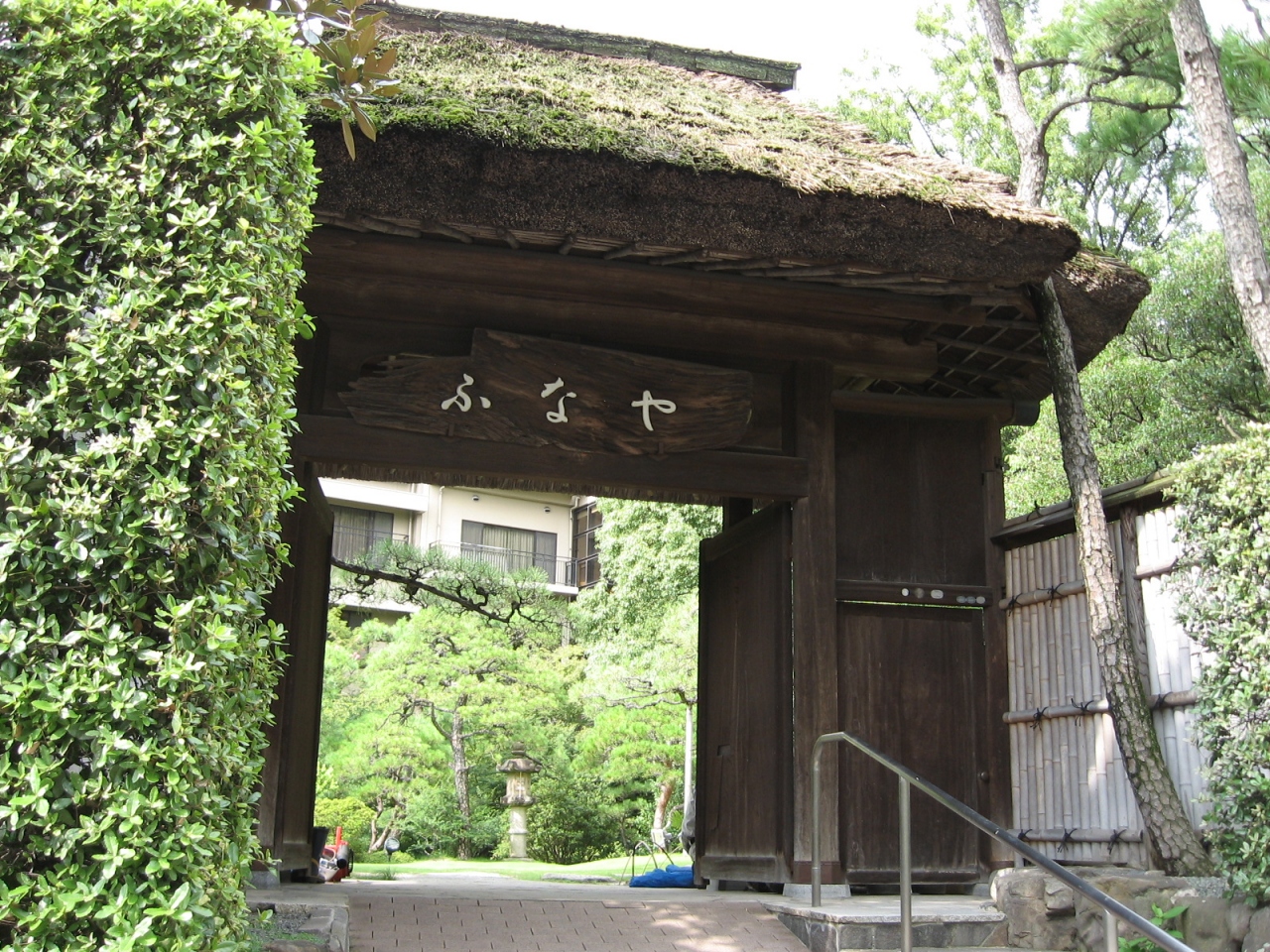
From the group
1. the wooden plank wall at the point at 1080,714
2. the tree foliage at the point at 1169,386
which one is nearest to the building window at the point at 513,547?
the tree foliage at the point at 1169,386

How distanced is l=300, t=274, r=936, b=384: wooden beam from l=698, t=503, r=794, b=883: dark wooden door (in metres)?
0.88

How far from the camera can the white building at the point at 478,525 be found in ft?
80.8

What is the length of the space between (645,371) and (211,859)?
3.67 meters

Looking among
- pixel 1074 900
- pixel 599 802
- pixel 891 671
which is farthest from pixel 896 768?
pixel 599 802

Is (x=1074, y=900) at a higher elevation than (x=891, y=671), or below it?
below

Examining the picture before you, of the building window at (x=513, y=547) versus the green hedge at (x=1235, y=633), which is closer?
the green hedge at (x=1235, y=633)

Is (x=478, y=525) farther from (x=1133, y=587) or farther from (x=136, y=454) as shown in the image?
(x=136, y=454)

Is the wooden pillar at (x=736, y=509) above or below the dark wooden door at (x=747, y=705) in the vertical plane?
above

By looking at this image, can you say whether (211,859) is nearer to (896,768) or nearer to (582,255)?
(896,768)

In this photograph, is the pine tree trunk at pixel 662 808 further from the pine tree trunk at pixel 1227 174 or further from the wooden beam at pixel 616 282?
the pine tree trunk at pixel 1227 174

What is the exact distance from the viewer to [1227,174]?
6219mm

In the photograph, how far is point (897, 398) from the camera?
645 cm

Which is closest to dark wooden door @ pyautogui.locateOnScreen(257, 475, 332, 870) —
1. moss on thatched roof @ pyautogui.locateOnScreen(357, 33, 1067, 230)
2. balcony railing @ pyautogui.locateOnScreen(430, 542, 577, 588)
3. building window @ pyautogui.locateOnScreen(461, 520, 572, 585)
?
moss on thatched roof @ pyautogui.locateOnScreen(357, 33, 1067, 230)

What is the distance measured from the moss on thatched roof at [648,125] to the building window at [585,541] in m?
19.6
